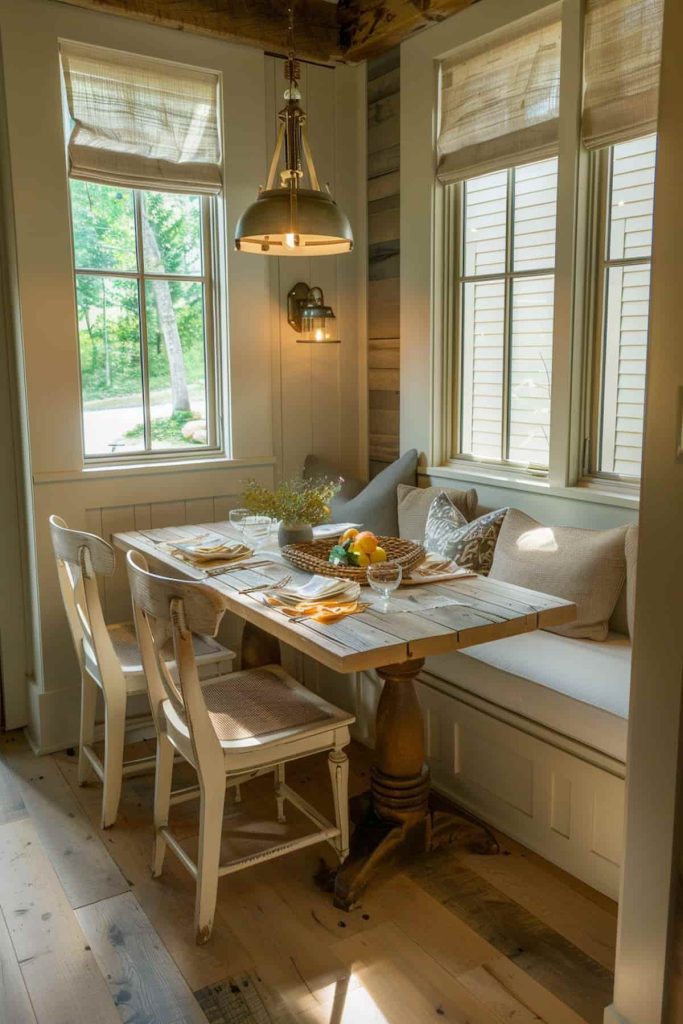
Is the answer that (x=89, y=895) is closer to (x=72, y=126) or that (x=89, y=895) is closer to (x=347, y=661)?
(x=347, y=661)

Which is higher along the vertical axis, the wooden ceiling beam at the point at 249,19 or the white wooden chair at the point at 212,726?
the wooden ceiling beam at the point at 249,19

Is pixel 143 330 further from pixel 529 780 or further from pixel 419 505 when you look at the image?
pixel 529 780

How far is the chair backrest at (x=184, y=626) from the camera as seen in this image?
2090 mm

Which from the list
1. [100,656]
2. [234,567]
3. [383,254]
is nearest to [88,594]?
[100,656]

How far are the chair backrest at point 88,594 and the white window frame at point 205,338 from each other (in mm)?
684

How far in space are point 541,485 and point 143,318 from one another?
1722mm

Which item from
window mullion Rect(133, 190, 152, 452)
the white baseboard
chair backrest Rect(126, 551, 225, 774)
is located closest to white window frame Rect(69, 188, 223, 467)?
window mullion Rect(133, 190, 152, 452)

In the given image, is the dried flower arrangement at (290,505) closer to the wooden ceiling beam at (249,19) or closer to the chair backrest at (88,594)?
the chair backrest at (88,594)

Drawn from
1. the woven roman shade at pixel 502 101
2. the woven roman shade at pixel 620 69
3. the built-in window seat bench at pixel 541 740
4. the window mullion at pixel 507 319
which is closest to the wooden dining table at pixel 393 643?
the built-in window seat bench at pixel 541 740

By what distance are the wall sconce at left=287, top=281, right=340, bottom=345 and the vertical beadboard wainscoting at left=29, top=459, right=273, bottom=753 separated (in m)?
0.68

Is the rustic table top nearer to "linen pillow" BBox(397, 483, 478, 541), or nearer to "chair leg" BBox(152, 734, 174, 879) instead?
"chair leg" BBox(152, 734, 174, 879)

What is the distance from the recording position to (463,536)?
311 centimetres

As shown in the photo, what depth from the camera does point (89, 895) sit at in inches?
97.0

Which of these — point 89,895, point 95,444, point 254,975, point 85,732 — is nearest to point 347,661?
point 254,975
